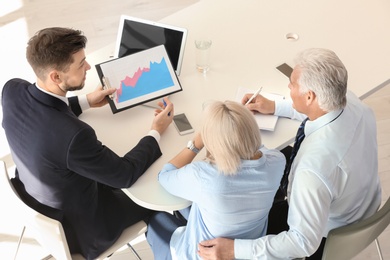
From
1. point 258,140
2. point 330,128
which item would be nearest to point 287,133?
point 330,128

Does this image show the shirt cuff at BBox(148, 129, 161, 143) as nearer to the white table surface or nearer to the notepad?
the white table surface

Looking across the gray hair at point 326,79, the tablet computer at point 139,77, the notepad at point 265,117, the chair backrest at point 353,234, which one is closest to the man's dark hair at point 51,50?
the tablet computer at point 139,77

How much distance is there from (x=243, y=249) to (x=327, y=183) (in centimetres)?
39

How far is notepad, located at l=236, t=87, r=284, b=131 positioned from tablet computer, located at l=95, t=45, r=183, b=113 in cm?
29

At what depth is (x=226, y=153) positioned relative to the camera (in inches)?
58.4

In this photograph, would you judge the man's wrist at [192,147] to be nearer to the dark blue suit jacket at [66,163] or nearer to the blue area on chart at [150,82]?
the dark blue suit jacket at [66,163]

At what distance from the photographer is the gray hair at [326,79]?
157 cm

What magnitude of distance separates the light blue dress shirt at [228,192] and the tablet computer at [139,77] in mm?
445

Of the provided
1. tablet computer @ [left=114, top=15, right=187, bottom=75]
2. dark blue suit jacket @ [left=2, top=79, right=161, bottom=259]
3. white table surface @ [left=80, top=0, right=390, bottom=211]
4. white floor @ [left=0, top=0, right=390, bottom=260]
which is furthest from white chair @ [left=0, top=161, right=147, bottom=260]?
white floor @ [left=0, top=0, right=390, bottom=260]

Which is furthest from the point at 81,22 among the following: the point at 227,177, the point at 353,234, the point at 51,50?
the point at 353,234

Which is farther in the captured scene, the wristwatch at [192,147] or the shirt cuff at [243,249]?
the wristwatch at [192,147]

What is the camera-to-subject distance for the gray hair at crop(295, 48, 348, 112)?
157cm

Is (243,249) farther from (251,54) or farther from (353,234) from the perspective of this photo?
(251,54)

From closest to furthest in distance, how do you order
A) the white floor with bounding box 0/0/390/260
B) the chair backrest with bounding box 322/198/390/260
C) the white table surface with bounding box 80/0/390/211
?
the chair backrest with bounding box 322/198/390/260 → the white table surface with bounding box 80/0/390/211 → the white floor with bounding box 0/0/390/260
